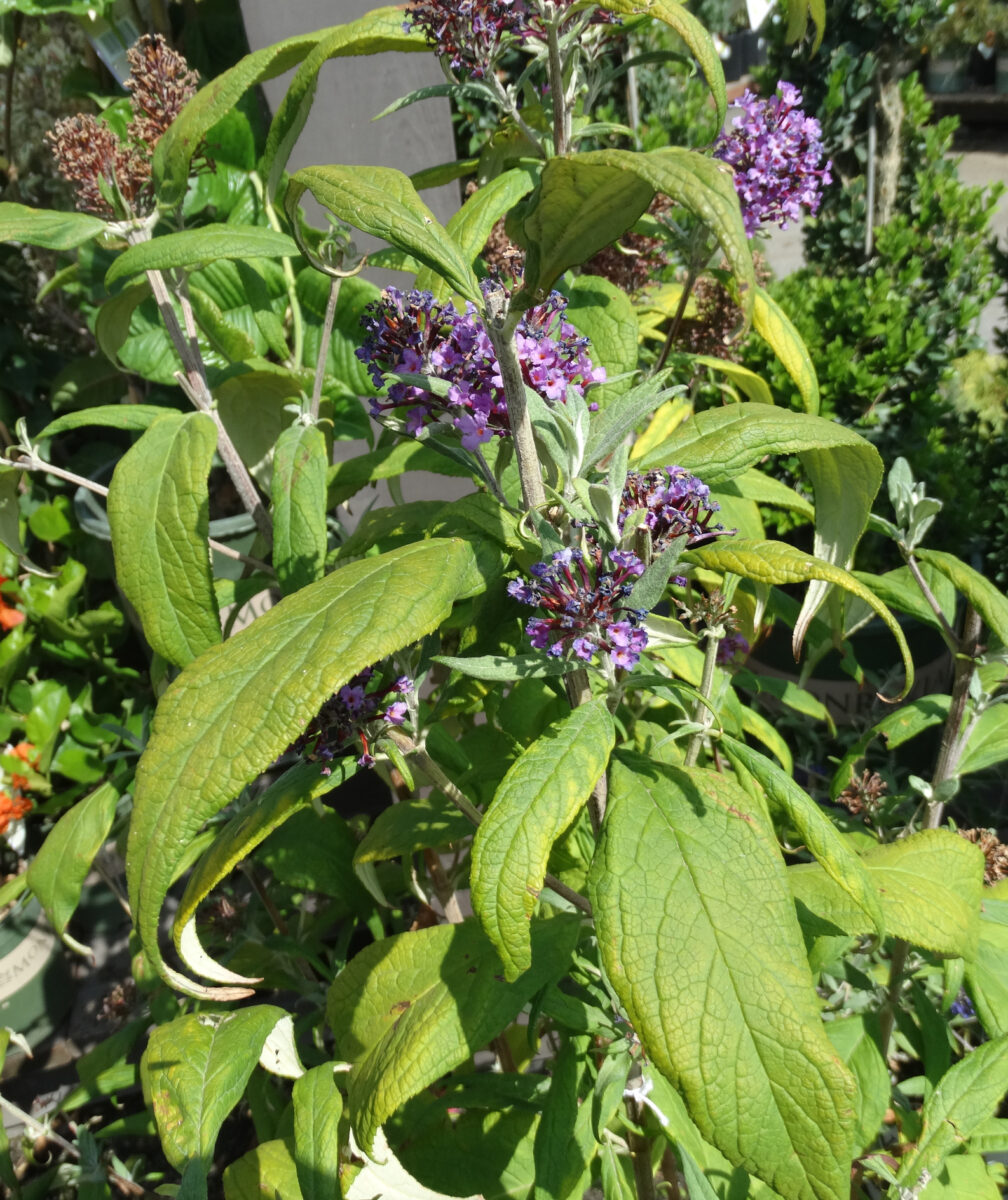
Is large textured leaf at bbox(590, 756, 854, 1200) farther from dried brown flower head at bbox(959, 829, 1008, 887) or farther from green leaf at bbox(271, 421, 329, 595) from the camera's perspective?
dried brown flower head at bbox(959, 829, 1008, 887)

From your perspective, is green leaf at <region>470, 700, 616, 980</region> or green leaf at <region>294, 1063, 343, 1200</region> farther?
green leaf at <region>294, 1063, 343, 1200</region>

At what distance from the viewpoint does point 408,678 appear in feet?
3.04

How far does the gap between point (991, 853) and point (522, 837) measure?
1.03 metres

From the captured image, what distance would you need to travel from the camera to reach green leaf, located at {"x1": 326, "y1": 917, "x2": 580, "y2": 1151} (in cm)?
88

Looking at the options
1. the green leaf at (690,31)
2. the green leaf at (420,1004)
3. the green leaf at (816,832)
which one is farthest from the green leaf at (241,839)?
the green leaf at (690,31)

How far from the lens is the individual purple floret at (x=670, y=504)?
2.55ft

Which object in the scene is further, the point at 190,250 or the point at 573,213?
the point at 190,250

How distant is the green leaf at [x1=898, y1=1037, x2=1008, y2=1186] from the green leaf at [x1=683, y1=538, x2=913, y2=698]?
662mm

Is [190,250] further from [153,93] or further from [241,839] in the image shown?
[241,839]

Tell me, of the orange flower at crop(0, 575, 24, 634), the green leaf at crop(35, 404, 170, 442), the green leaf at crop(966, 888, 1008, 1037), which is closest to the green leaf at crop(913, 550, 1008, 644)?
the green leaf at crop(966, 888, 1008, 1037)

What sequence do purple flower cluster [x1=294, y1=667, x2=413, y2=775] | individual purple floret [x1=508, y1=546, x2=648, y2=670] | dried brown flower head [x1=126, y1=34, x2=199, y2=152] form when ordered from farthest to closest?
1. dried brown flower head [x1=126, y1=34, x2=199, y2=152]
2. purple flower cluster [x1=294, y1=667, x2=413, y2=775]
3. individual purple floret [x1=508, y1=546, x2=648, y2=670]

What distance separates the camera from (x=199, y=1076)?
103 centimetres

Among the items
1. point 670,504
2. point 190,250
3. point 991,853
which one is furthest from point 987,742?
point 190,250

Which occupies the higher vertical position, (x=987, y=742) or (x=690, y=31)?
(x=690, y=31)
